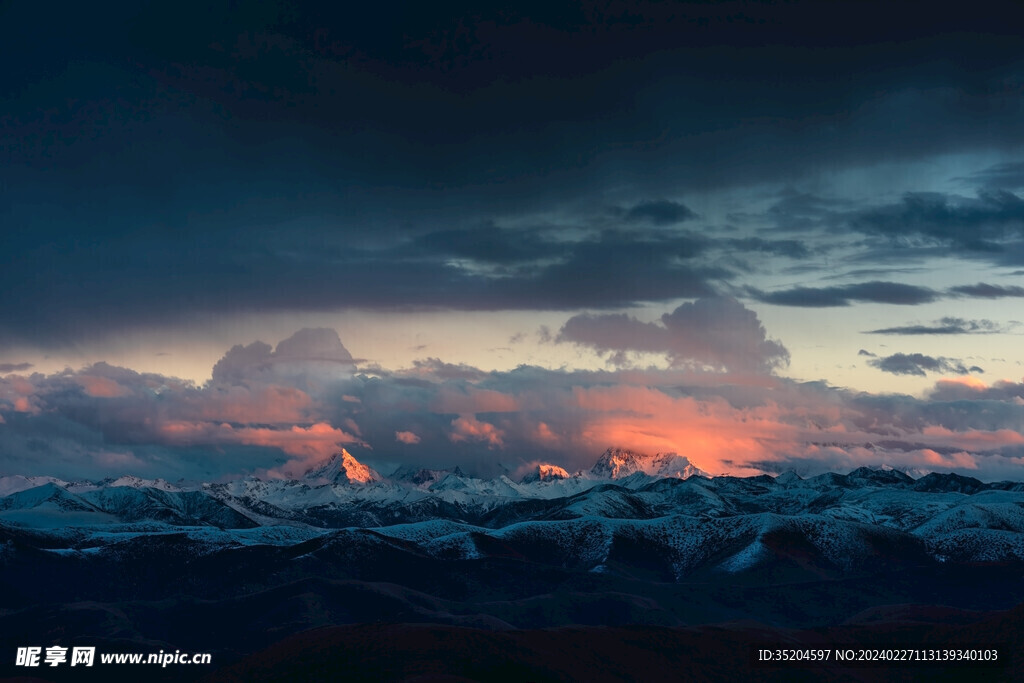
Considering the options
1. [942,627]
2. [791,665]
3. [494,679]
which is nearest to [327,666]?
[494,679]

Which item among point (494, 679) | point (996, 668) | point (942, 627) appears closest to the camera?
point (494, 679)

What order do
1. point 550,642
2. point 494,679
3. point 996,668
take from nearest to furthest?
1. point 494,679
2. point 996,668
3. point 550,642

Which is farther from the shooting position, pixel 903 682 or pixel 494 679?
pixel 903 682

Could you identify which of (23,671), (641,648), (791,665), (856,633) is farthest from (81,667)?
(856,633)

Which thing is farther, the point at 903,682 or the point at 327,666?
the point at 903,682

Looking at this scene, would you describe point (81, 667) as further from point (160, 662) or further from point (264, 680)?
point (264, 680)

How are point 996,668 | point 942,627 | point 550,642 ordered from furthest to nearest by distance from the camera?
point 942,627, point 550,642, point 996,668

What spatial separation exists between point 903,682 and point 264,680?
9266cm

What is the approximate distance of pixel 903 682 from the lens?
157 metres

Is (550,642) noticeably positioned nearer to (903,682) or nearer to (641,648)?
(641,648)

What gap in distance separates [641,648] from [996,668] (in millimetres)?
51669

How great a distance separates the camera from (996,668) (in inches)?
5965

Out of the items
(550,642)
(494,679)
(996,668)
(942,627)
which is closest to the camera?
(494,679)

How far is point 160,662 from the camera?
18888cm
